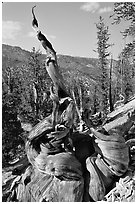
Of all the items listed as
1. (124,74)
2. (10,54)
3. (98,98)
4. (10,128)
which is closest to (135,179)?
(10,128)

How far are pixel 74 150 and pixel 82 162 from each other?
21 centimetres

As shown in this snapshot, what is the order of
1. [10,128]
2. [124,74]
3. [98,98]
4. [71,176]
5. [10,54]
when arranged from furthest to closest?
[10,54], [124,74], [98,98], [10,128], [71,176]

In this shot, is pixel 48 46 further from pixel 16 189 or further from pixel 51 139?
pixel 16 189

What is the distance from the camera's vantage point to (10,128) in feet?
25.9

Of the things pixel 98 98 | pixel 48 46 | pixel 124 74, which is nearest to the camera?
pixel 48 46

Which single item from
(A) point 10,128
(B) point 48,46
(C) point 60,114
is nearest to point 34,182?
(C) point 60,114

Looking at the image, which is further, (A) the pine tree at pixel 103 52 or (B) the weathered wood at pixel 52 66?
(A) the pine tree at pixel 103 52

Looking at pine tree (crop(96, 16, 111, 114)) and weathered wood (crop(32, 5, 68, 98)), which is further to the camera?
pine tree (crop(96, 16, 111, 114))

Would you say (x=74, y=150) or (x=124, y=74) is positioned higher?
(x=124, y=74)

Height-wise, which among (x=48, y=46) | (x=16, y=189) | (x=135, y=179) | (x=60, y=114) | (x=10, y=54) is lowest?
(x=16, y=189)

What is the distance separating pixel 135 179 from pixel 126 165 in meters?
0.22

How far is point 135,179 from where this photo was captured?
3674 millimetres

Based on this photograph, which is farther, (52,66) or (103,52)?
(103,52)

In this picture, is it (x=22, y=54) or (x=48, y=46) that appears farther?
(x=22, y=54)
